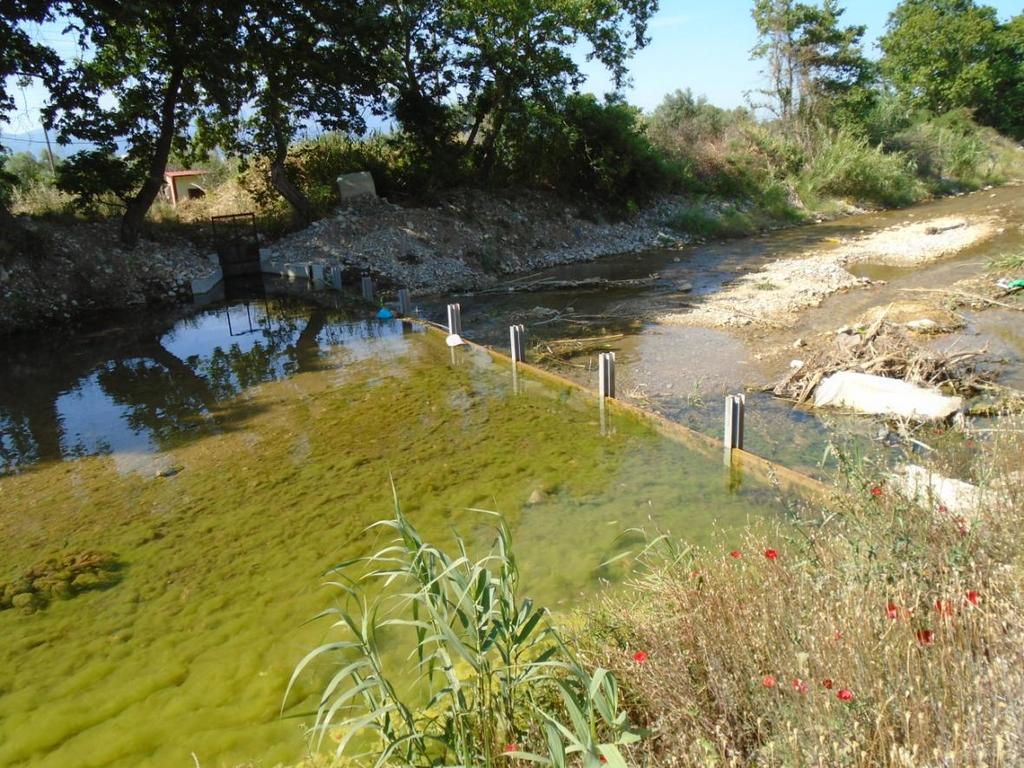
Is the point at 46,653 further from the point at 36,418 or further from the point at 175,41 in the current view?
the point at 175,41

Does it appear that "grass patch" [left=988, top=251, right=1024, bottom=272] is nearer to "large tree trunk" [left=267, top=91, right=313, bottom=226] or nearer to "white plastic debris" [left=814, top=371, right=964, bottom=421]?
"white plastic debris" [left=814, top=371, right=964, bottom=421]

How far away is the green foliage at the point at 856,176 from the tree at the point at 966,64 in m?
15.8

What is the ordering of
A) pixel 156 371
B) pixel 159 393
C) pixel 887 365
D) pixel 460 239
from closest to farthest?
pixel 887 365 < pixel 159 393 < pixel 156 371 < pixel 460 239

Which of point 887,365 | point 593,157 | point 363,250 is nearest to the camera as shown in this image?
point 887,365


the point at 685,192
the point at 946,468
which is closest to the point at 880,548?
the point at 946,468

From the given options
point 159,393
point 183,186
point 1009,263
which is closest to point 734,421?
point 159,393

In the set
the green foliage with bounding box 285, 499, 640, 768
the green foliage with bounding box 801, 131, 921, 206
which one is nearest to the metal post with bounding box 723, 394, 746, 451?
the green foliage with bounding box 285, 499, 640, 768

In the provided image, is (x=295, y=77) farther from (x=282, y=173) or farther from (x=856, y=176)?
(x=856, y=176)

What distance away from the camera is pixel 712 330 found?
11273 millimetres

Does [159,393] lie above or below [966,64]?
below

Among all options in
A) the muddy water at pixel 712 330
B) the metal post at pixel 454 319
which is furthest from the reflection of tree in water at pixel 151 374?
the muddy water at pixel 712 330

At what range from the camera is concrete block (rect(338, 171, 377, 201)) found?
65.9 feet

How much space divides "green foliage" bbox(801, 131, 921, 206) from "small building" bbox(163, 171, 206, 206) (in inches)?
901

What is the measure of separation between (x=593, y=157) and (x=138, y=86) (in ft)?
44.6
